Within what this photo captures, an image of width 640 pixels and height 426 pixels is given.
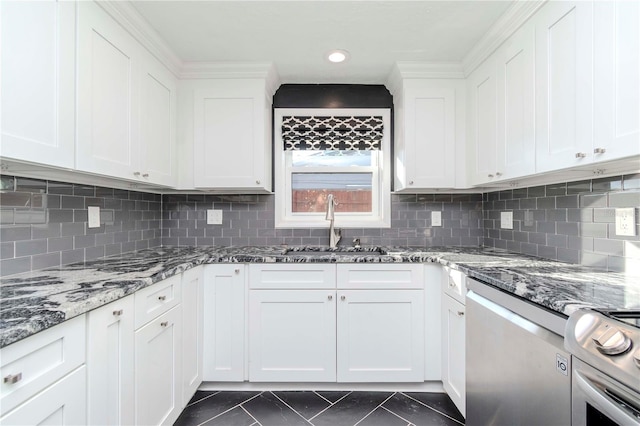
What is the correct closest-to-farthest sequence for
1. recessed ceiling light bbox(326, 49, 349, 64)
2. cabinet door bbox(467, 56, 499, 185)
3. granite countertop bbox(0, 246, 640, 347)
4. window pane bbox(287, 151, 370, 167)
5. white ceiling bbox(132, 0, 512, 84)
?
granite countertop bbox(0, 246, 640, 347) → white ceiling bbox(132, 0, 512, 84) → cabinet door bbox(467, 56, 499, 185) → recessed ceiling light bbox(326, 49, 349, 64) → window pane bbox(287, 151, 370, 167)

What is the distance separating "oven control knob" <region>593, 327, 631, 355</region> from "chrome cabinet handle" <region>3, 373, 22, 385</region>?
1.39m

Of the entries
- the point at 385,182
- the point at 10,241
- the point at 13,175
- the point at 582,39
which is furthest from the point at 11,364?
the point at 385,182

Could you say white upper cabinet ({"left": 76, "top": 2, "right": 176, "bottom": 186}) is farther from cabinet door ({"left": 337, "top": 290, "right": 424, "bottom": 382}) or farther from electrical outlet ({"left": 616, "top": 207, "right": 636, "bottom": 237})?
electrical outlet ({"left": 616, "top": 207, "right": 636, "bottom": 237})

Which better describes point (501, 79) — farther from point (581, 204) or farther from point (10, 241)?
point (10, 241)

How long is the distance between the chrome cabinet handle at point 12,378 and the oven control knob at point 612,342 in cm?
139

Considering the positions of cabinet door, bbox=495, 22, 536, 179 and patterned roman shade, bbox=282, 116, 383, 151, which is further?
patterned roman shade, bbox=282, 116, 383, 151

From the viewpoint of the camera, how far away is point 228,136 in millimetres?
2154

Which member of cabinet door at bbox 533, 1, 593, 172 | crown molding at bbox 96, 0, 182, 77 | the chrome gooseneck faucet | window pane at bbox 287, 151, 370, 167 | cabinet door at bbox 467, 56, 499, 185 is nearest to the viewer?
cabinet door at bbox 533, 1, 593, 172

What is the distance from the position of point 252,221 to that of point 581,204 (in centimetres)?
216

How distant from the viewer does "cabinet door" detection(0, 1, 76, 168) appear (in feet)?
3.14

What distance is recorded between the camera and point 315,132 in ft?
8.21

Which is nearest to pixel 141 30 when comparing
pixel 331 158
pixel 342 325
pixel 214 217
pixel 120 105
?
pixel 120 105

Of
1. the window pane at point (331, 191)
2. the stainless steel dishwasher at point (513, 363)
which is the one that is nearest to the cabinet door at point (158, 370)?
the window pane at point (331, 191)

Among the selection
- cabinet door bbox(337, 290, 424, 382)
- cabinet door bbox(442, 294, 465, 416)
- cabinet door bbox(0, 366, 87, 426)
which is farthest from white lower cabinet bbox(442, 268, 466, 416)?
cabinet door bbox(0, 366, 87, 426)
